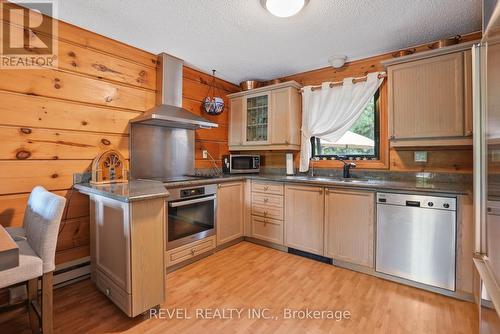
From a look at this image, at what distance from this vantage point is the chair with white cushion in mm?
1239

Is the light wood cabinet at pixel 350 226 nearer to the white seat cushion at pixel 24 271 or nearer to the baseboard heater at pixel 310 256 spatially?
the baseboard heater at pixel 310 256

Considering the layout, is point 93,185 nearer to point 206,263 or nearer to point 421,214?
point 206,263

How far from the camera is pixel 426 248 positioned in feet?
6.48

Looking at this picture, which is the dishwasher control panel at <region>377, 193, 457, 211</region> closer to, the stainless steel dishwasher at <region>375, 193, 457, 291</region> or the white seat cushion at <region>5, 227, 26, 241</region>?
the stainless steel dishwasher at <region>375, 193, 457, 291</region>

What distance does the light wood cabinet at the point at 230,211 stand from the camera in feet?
9.24

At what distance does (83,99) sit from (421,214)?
316 cm

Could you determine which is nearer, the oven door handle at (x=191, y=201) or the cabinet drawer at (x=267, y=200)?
the oven door handle at (x=191, y=201)

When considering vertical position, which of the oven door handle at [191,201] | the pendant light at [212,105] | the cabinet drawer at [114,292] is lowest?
the cabinet drawer at [114,292]

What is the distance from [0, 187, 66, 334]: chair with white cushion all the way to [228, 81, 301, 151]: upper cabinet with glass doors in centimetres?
242

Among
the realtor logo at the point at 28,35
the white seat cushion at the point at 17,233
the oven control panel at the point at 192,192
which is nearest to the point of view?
the white seat cushion at the point at 17,233

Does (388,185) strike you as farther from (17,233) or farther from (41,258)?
(17,233)

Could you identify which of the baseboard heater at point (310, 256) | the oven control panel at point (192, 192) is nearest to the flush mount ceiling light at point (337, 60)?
the oven control panel at point (192, 192)

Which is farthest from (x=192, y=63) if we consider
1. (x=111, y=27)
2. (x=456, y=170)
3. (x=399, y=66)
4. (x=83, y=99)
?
(x=456, y=170)

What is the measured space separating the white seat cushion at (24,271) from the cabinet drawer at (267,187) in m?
2.13
